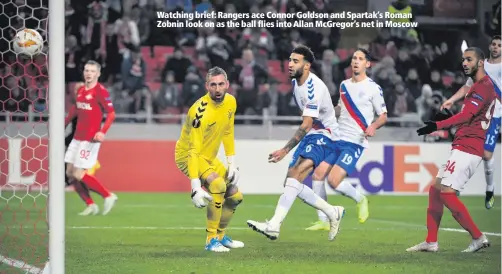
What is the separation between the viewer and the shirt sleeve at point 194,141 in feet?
20.9

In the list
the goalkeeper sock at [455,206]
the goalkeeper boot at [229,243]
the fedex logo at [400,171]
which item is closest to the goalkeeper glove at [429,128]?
the goalkeeper sock at [455,206]

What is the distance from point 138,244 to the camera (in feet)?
23.5

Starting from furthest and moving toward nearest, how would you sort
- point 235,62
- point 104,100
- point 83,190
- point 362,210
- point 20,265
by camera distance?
point 235,62
point 83,190
point 104,100
point 362,210
point 20,265

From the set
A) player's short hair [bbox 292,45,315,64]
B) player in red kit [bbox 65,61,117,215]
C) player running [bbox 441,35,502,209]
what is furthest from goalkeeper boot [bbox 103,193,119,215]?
player running [bbox 441,35,502,209]

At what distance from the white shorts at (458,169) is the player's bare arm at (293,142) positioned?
103cm

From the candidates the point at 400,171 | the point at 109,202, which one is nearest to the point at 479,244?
the point at 109,202

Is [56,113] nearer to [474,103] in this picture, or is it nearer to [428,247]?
[474,103]

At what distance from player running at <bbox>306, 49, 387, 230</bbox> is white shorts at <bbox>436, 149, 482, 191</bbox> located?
5.86ft

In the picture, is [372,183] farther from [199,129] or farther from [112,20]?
[199,129]

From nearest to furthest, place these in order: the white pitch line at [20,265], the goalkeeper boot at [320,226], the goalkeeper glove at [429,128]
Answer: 1. the white pitch line at [20,265]
2. the goalkeeper glove at [429,128]
3. the goalkeeper boot at [320,226]

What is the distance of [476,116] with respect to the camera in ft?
21.3

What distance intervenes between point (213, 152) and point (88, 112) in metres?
3.12

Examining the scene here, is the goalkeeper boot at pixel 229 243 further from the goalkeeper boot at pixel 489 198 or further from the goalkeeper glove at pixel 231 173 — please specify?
the goalkeeper boot at pixel 489 198

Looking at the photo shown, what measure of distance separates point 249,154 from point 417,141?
84.3 inches
